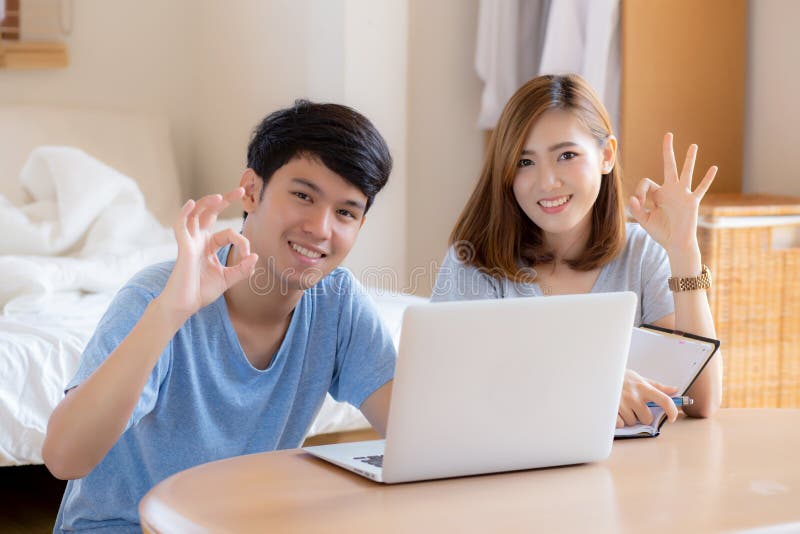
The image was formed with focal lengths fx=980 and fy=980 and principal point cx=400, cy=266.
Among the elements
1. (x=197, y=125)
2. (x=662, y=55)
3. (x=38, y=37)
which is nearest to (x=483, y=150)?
(x=662, y=55)

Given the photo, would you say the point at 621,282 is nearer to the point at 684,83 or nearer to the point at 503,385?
the point at 503,385

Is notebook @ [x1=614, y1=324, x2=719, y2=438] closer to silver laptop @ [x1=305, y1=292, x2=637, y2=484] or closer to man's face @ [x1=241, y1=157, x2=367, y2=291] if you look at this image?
silver laptop @ [x1=305, y1=292, x2=637, y2=484]

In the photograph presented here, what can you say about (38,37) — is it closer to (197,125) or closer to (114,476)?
(197,125)

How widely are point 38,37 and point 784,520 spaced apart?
3.04m

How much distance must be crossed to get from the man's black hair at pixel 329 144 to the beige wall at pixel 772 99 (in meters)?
1.74

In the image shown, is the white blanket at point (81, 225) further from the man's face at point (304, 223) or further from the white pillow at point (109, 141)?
the man's face at point (304, 223)

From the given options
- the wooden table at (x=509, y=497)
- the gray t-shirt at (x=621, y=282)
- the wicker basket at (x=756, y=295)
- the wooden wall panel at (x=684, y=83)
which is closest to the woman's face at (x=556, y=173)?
the gray t-shirt at (x=621, y=282)

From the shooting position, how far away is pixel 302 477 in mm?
934

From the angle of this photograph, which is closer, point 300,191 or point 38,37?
point 300,191

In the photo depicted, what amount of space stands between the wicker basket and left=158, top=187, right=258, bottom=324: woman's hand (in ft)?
4.85

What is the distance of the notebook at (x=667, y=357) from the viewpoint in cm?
116

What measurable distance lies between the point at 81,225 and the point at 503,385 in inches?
79.1

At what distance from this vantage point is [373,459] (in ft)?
3.21

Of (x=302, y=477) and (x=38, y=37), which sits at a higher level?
(x=38, y=37)
